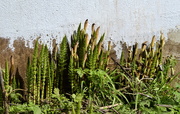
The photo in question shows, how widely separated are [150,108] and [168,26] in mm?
1265

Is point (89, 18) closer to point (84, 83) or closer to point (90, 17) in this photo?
point (90, 17)

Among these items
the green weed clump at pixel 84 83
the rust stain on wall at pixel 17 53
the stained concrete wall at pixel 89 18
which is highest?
the stained concrete wall at pixel 89 18

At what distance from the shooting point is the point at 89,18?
151 inches

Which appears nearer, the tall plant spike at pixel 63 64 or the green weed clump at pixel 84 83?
the green weed clump at pixel 84 83

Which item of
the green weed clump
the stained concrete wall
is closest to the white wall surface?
the stained concrete wall

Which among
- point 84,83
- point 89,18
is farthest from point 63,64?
point 89,18

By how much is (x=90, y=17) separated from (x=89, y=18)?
2 centimetres

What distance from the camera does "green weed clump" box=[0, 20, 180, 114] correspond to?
11.2 feet

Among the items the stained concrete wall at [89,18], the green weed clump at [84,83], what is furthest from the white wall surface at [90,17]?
the green weed clump at [84,83]

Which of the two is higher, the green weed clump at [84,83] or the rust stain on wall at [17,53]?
the rust stain on wall at [17,53]

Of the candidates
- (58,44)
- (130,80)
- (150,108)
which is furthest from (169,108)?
(58,44)

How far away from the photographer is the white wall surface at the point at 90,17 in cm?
350

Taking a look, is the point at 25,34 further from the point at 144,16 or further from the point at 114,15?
the point at 144,16

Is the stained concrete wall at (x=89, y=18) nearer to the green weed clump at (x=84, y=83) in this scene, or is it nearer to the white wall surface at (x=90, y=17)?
the white wall surface at (x=90, y=17)
